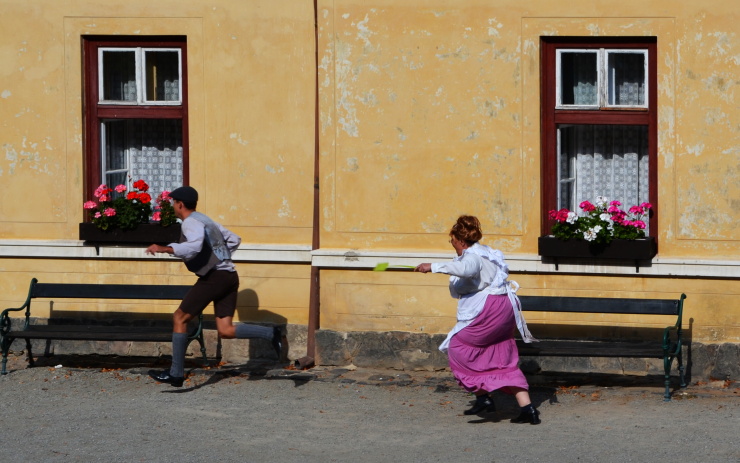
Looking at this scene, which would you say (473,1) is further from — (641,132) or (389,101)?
(641,132)

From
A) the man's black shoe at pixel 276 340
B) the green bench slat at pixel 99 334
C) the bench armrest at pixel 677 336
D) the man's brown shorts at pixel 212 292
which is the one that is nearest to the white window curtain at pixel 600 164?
the bench armrest at pixel 677 336

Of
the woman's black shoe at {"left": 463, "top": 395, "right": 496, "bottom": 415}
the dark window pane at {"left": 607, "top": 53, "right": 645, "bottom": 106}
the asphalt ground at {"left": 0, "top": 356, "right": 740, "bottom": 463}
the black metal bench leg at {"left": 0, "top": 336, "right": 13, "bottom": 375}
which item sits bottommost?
the asphalt ground at {"left": 0, "top": 356, "right": 740, "bottom": 463}

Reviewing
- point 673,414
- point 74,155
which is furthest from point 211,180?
point 673,414

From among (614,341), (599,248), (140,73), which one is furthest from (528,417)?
(140,73)

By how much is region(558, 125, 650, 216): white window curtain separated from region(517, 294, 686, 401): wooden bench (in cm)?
106

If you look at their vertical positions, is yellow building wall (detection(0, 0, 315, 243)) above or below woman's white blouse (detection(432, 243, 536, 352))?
above

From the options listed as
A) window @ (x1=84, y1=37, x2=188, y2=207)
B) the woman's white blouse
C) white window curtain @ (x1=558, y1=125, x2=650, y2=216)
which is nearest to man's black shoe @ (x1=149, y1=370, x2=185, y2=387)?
window @ (x1=84, y1=37, x2=188, y2=207)

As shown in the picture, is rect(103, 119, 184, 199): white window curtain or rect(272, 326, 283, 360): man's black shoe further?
rect(103, 119, 184, 199): white window curtain

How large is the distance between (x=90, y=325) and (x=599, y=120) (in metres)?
4.94

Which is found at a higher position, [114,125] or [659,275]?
[114,125]

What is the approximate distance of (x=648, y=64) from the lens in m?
10.3

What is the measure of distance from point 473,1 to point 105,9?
335 cm

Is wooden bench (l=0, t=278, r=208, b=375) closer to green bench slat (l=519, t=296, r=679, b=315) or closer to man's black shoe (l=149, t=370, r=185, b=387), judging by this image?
man's black shoe (l=149, t=370, r=185, b=387)

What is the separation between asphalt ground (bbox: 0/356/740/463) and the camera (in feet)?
26.0
